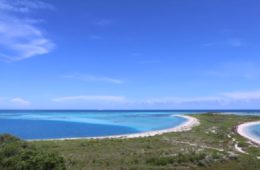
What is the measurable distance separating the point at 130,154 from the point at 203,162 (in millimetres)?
7317

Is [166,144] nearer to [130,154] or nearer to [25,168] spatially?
[130,154]

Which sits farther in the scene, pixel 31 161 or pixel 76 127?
pixel 76 127

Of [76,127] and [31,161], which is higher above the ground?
[31,161]

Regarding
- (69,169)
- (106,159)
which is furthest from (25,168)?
(106,159)

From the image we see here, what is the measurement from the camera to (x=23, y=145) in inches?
912

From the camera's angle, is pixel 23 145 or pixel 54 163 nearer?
pixel 54 163

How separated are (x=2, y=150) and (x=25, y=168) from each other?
342 cm

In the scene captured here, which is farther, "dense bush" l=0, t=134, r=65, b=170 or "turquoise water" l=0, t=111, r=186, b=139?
"turquoise water" l=0, t=111, r=186, b=139

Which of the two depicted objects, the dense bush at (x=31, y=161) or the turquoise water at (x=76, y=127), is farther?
the turquoise water at (x=76, y=127)

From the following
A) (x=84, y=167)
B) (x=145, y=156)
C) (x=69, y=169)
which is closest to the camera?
(x=69, y=169)

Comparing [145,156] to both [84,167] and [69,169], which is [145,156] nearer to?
[84,167]

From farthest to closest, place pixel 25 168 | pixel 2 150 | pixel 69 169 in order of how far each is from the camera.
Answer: pixel 69 169 < pixel 2 150 < pixel 25 168

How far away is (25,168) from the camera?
18000mm

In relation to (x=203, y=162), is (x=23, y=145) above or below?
above
